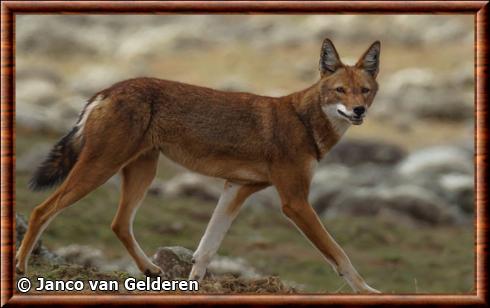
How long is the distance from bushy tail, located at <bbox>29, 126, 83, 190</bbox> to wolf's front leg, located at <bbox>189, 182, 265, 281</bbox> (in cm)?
171

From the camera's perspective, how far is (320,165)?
30641 millimetres

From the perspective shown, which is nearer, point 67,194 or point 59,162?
point 67,194

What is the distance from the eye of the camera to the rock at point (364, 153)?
31938 mm

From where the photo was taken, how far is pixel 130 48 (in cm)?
5009

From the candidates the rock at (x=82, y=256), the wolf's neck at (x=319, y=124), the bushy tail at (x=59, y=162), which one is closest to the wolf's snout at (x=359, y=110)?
the wolf's neck at (x=319, y=124)

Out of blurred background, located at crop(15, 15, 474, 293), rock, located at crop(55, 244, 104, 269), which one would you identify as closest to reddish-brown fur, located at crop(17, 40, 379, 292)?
blurred background, located at crop(15, 15, 474, 293)

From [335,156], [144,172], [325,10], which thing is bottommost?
[335,156]

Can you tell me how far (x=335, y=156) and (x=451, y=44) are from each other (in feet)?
62.8

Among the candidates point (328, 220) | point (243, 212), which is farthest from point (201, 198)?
point (328, 220)

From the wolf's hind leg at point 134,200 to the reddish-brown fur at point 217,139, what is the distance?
11 mm

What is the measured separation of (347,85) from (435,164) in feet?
67.8

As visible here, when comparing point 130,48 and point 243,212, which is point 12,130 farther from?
point 130,48

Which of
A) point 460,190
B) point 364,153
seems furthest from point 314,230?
point 364,153

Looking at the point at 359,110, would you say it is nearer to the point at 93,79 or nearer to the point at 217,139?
the point at 217,139
